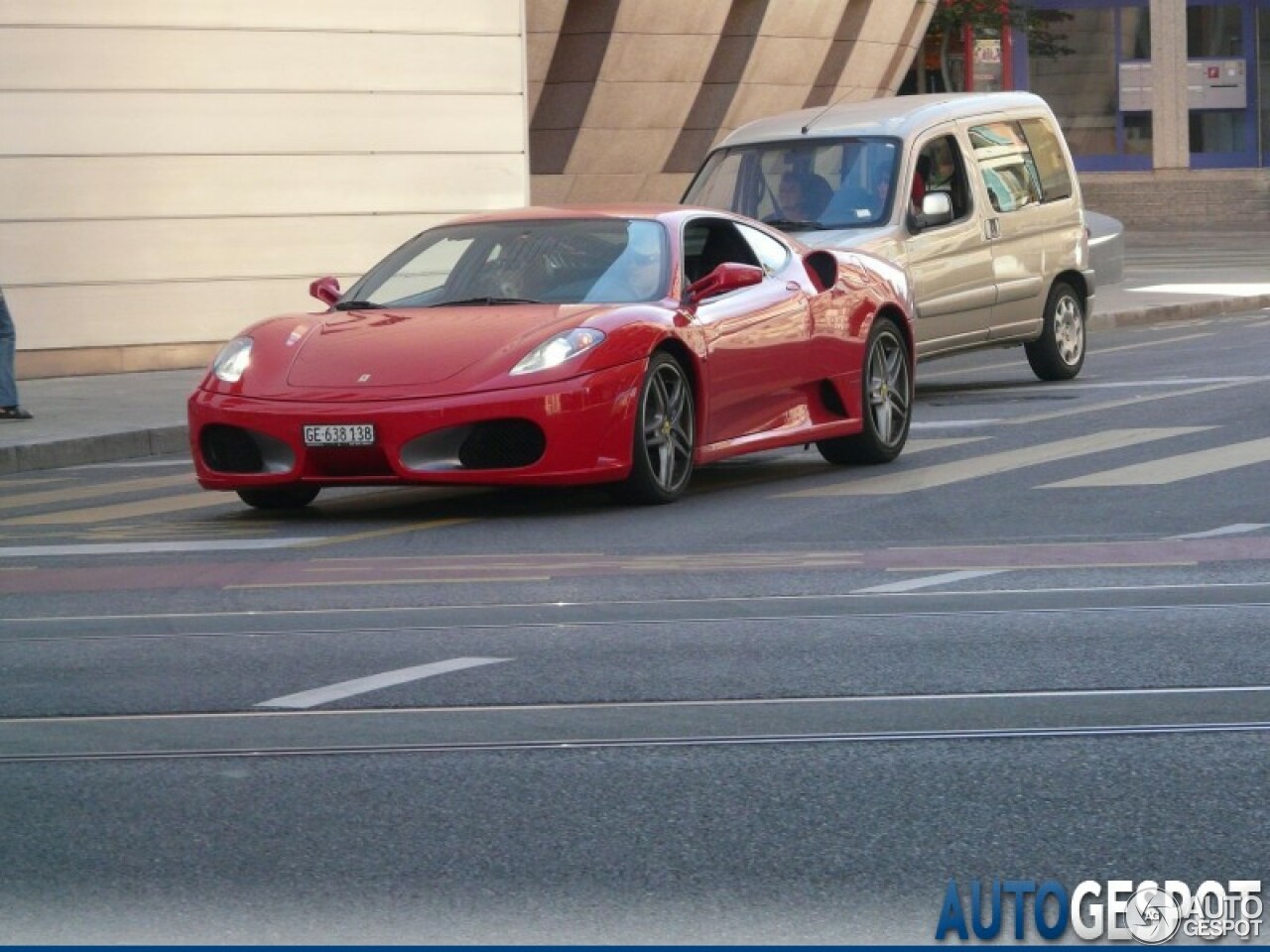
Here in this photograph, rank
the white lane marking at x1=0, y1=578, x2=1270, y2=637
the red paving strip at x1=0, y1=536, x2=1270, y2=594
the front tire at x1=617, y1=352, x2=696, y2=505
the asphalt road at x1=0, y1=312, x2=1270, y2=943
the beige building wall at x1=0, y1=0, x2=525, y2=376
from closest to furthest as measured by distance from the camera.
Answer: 1. the asphalt road at x1=0, y1=312, x2=1270, y2=943
2. the white lane marking at x1=0, y1=578, x2=1270, y2=637
3. the red paving strip at x1=0, y1=536, x2=1270, y2=594
4. the front tire at x1=617, y1=352, x2=696, y2=505
5. the beige building wall at x1=0, y1=0, x2=525, y2=376

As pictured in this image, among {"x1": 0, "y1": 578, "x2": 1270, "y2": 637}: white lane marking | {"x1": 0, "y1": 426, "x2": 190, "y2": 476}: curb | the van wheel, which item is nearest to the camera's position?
{"x1": 0, "y1": 578, "x2": 1270, "y2": 637}: white lane marking

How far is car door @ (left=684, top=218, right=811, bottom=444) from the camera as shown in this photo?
1166 cm

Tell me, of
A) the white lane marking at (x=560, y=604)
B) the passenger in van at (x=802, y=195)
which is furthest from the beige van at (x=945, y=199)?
the white lane marking at (x=560, y=604)

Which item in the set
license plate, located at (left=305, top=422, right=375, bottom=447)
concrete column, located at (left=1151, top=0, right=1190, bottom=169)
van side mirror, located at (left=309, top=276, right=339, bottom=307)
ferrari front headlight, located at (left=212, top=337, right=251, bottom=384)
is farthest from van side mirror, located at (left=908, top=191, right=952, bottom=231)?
concrete column, located at (left=1151, top=0, right=1190, bottom=169)

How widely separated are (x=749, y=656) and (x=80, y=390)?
1304 centimetres

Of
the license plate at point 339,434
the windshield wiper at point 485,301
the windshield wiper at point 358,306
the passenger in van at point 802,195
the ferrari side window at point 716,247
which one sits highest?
the ferrari side window at point 716,247

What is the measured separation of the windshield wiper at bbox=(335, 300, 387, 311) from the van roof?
5.74 m

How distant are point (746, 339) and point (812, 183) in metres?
5.09

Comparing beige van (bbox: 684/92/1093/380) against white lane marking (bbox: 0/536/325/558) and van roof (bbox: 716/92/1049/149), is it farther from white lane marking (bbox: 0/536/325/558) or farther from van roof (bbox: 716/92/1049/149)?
white lane marking (bbox: 0/536/325/558)

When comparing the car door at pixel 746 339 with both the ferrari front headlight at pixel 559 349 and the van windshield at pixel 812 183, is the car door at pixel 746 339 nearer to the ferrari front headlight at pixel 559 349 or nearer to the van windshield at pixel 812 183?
the ferrari front headlight at pixel 559 349

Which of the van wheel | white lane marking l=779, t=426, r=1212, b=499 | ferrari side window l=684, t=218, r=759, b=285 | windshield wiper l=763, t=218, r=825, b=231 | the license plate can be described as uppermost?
ferrari side window l=684, t=218, r=759, b=285

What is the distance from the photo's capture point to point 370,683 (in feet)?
23.1

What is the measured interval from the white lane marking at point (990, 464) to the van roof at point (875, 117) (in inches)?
145

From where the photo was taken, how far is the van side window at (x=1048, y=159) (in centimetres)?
1812
